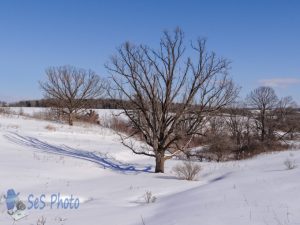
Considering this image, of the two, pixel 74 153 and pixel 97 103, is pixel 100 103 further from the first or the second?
pixel 74 153

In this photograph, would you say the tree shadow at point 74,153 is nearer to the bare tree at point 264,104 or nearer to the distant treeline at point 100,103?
the distant treeline at point 100,103

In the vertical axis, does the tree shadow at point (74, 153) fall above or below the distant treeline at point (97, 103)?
below

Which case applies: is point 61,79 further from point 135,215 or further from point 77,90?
point 135,215

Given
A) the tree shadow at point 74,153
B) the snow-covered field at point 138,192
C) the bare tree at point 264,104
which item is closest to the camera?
the snow-covered field at point 138,192

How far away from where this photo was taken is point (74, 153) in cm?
2555

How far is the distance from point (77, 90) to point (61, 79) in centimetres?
264

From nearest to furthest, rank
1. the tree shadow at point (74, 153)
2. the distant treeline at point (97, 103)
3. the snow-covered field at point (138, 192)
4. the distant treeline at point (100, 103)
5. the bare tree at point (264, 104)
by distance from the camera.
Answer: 1. the snow-covered field at point (138, 192)
2. the distant treeline at point (100, 103)
3. the distant treeline at point (97, 103)
4. the tree shadow at point (74, 153)
5. the bare tree at point (264, 104)

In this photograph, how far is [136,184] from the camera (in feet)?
50.6

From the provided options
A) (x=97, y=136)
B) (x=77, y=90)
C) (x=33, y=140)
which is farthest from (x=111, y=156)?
(x=77, y=90)

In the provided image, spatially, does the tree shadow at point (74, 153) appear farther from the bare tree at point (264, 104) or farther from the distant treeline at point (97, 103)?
the bare tree at point (264, 104)

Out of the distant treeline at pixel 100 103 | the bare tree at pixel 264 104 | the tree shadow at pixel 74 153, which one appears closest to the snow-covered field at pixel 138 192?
the tree shadow at pixel 74 153

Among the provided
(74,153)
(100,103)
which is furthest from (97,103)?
(74,153)

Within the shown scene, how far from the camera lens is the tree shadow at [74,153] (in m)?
22.8

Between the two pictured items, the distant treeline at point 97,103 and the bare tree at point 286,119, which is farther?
the bare tree at point 286,119
